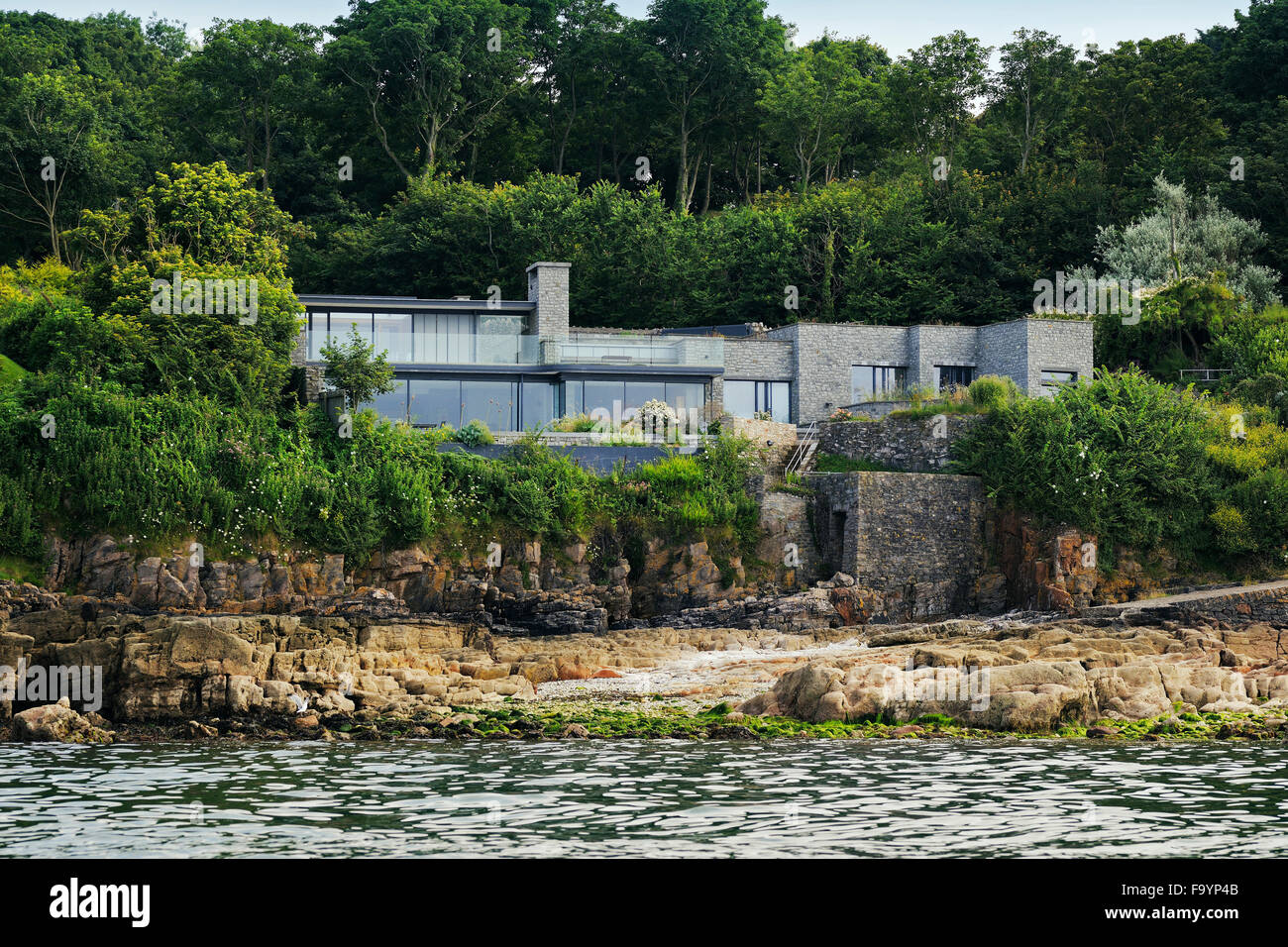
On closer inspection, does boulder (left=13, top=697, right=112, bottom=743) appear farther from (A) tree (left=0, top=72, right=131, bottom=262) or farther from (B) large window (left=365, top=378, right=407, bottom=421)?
(A) tree (left=0, top=72, right=131, bottom=262)

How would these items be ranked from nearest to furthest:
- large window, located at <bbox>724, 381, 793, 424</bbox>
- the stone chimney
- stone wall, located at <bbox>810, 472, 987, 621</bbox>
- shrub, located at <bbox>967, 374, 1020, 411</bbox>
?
stone wall, located at <bbox>810, 472, 987, 621</bbox>
shrub, located at <bbox>967, 374, 1020, 411</bbox>
the stone chimney
large window, located at <bbox>724, 381, 793, 424</bbox>

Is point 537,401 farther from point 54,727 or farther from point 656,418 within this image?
point 54,727

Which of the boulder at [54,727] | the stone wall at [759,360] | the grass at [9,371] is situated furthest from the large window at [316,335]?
the boulder at [54,727]

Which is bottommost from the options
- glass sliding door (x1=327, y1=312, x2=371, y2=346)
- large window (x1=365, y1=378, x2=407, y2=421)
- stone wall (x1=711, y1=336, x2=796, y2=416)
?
large window (x1=365, y1=378, x2=407, y2=421)

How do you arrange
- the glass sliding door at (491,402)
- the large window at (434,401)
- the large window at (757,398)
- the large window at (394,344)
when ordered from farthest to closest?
the large window at (757,398), the glass sliding door at (491,402), the large window at (394,344), the large window at (434,401)

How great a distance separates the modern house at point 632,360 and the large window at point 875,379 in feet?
0.17

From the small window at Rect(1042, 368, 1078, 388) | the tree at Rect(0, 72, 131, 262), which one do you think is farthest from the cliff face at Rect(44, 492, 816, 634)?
the tree at Rect(0, 72, 131, 262)

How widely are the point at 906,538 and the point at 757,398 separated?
1107 cm

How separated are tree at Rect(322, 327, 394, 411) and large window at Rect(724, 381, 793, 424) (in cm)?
1405

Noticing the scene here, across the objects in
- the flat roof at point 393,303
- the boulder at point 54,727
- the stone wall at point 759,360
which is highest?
the flat roof at point 393,303

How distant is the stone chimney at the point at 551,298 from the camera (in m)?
50.3

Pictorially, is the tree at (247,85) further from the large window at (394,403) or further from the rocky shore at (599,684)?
the rocky shore at (599,684)

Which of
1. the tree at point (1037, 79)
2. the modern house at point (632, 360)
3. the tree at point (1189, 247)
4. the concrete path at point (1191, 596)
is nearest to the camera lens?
the concrete path at point (1191, 596)

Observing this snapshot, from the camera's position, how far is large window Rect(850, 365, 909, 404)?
53250 millimetres
